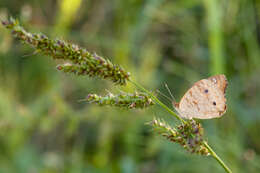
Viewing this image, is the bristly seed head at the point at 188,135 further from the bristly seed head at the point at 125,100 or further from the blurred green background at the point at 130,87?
the blurred green background at the point at 130,87

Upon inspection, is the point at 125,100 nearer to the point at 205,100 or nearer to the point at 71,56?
the point at 71,56

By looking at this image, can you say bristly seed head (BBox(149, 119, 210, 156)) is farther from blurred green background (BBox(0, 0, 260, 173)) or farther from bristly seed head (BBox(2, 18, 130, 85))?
blurred green background (BBox(0, 0, 260, 173))

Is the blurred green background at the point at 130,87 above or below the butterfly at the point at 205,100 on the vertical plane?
above

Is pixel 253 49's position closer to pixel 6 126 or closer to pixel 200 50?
pixel 200 50

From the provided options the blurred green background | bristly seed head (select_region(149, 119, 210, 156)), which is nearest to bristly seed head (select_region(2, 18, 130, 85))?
bristly seed head (select_region(149, 119, 210, 156))

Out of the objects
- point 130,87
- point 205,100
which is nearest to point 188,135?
point 205,100

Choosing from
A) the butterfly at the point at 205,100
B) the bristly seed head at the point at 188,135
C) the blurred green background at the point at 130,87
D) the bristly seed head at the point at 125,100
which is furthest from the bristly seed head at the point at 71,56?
the blurred green background at the point at 130,87

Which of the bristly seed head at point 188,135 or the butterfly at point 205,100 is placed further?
the butterfly at point 205,100
